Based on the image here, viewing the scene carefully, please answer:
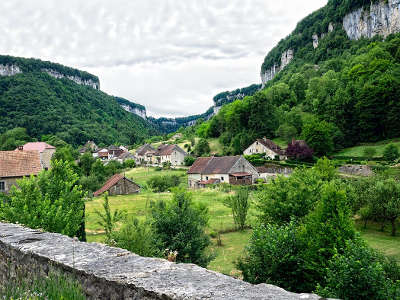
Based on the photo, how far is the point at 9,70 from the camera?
174m

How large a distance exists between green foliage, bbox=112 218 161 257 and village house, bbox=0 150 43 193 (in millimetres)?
18098

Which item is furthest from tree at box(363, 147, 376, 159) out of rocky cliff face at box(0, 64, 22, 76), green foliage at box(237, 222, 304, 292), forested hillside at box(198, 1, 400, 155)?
rocky cliff face at box(0, 64, 22, 76)

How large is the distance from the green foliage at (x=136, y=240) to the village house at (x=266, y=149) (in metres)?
59.9

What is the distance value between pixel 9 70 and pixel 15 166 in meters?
173

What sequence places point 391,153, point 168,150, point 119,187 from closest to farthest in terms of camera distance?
point 119,187 → point 391,153 → point 168,150

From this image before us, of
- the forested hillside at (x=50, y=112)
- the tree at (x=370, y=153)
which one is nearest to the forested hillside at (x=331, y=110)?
the tree at (x=370, y=153)

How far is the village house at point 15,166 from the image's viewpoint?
92.3 feet

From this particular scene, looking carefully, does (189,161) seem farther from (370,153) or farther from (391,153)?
(391,153)

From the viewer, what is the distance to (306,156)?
63.3 metres

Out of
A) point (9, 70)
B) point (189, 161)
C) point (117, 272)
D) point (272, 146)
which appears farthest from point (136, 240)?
point (9, 70)

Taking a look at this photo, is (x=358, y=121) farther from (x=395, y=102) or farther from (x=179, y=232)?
(x=179, y=232)

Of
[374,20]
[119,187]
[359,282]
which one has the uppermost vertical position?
[374,20]

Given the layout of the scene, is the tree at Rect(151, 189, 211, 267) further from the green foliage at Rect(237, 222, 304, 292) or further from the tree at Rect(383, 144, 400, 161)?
the tree at Rect(383, 144, 400, 161)

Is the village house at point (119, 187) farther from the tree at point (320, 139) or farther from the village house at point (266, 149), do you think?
the tree at point (320, 139)
